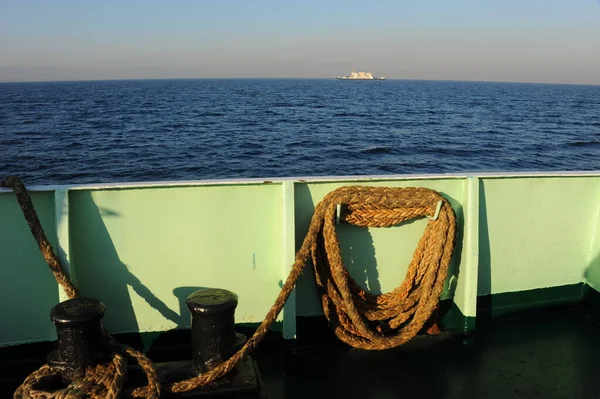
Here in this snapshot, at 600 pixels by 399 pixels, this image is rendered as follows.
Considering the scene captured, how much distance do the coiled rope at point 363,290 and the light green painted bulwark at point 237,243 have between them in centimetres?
16

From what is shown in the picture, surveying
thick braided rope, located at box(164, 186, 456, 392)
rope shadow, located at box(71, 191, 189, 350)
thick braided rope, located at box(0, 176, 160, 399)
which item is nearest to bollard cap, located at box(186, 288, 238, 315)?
thick braided rope, located at box(0, 176, 160, 399)

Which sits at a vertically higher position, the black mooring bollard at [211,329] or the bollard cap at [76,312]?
the bollard cap at [76,312]

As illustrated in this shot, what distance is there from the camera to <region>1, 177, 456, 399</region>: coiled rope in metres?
3.56

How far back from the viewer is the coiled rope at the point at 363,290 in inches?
140

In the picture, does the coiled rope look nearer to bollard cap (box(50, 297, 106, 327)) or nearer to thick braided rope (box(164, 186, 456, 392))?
thick braided rope (box(164, 186, 456, 392))

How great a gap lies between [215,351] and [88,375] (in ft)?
2.30

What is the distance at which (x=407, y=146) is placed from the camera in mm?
27719

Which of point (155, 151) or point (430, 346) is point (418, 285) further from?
point (155, 151)

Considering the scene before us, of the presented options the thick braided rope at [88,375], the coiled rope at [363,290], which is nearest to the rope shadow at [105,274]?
the thick braided rope at [88,375]

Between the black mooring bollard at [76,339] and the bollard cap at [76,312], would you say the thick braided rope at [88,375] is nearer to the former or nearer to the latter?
the black mooring bollard at [76,339]

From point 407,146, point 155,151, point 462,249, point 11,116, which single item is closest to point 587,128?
point 407,146

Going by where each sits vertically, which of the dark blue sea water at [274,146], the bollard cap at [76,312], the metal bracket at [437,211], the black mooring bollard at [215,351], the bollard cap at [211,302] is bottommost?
the dark blue sea water at [274,146]

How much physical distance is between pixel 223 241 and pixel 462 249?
1.90 metres

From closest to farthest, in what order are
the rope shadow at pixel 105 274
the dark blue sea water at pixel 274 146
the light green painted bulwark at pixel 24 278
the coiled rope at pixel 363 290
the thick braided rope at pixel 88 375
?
the thick braided rope at pixel 88 375 < the light green painted bulwark at pixel 24 278 < the rope shadow at pixel 105 274 < the coiled rope at pixel 363 290 < the dark blue sea water at pixel 274 146
